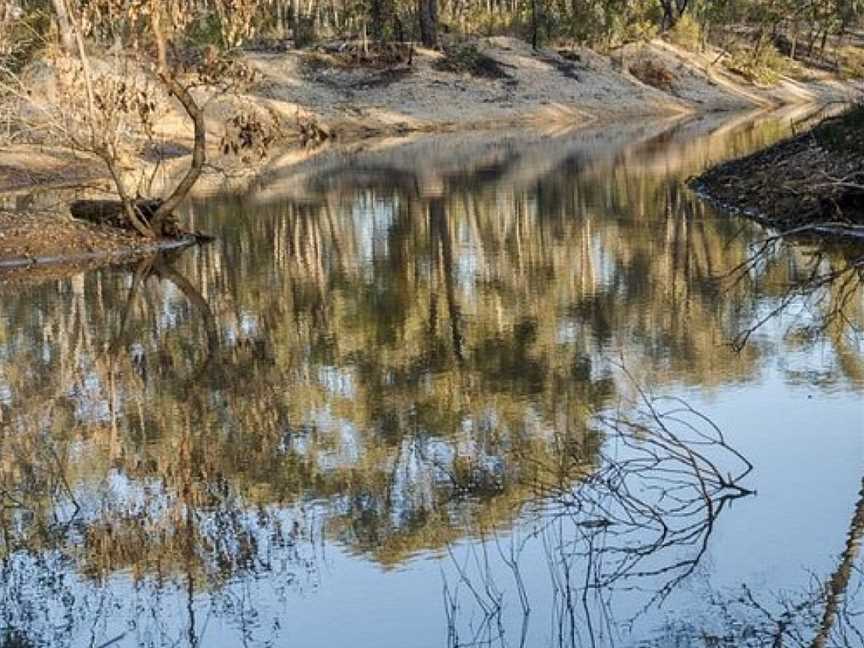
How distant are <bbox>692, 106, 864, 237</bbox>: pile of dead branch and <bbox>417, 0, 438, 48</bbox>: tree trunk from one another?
34395 millimetres

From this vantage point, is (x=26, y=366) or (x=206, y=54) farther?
(x=206, y=54)

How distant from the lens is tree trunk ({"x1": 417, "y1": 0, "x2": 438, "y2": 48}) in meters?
61.6

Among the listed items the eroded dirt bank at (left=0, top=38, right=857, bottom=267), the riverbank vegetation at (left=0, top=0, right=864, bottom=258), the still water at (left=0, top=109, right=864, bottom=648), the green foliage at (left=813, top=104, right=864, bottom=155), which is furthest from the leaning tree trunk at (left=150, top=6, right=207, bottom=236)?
the eroded dirt bank at (left=0, top=38, right=857, bottom=267)

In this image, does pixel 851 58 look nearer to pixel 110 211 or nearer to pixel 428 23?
pixel 428 23

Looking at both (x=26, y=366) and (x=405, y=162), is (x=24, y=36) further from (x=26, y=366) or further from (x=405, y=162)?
(x=26, y=366)

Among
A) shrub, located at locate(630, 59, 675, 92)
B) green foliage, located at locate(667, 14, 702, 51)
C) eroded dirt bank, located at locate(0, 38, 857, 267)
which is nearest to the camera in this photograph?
eroded dirt bank, located at locate(0, 38, 857, 267)

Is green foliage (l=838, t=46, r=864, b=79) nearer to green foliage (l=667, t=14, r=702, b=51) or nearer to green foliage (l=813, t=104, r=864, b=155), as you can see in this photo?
green foliage (l=667, t=14, r=702, b=51)

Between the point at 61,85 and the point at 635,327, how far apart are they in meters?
9.98

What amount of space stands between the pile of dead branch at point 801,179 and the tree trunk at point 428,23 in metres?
34.4

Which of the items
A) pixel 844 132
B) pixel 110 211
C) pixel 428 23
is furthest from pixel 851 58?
pixel 110 211

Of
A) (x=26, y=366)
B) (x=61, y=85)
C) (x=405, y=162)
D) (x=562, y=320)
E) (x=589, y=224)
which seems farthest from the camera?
(x=405, y=162)

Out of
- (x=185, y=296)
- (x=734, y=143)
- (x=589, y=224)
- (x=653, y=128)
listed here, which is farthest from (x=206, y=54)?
(x=653, y=128)

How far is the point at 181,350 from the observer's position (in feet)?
47.2

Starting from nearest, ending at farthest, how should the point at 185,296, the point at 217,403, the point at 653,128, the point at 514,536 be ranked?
the point at 514,536 < the point at 217,403 < the point at 185,296 < the point at 653,128
